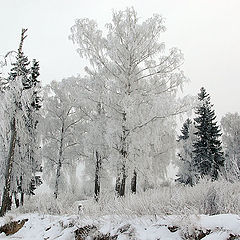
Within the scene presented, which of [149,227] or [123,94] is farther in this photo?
[123,94]

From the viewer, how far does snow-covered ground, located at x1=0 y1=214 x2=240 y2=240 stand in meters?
3.41

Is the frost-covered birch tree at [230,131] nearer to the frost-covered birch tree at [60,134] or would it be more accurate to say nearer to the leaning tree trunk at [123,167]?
the frost-covered birch tree at [60,134]

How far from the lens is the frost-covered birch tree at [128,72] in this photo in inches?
423

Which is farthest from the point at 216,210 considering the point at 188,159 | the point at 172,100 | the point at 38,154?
the point at 188,159

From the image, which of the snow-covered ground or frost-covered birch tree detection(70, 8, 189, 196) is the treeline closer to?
frost-covered birch tree detection(70, 8, 189, 196)

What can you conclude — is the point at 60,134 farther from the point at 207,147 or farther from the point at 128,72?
the point at 207,147

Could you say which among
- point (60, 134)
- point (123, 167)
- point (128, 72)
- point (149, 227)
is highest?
point (128, 72)

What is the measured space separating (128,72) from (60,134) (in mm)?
8742

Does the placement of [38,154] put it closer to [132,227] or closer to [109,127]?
[109,127]

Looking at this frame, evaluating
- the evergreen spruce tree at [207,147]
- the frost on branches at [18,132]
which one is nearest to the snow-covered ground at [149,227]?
the frost on branches at [18,132]

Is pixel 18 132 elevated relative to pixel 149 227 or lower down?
elevated

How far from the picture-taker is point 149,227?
422 cm

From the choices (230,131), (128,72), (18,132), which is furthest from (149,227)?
Result: (230,131)

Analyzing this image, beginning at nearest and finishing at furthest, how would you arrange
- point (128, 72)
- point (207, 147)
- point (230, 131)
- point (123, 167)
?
point (123, 167) < point (128, 72) < point (207, 147) < point (230, 131)
